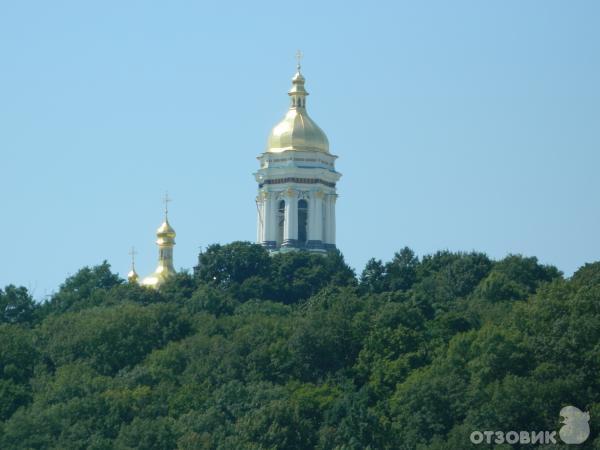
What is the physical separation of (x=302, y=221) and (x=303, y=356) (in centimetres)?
2166

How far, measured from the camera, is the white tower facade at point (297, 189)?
121938mm

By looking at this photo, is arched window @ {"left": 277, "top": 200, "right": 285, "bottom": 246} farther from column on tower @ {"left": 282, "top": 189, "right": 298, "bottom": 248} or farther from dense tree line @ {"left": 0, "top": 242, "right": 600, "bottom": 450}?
dense tree line @ {"left": 0, "top": 242, "right": 600, "bottom": 450}

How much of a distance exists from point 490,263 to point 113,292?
14330mm

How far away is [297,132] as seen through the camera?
123 metres

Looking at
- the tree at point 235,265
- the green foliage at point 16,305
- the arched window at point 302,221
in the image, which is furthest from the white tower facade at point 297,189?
the green foliage at point 16,305

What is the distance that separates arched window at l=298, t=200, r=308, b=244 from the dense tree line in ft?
12.5

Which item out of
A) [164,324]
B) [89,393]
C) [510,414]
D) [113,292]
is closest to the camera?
[510,414]

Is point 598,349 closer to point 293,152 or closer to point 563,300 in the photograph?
point 563,300

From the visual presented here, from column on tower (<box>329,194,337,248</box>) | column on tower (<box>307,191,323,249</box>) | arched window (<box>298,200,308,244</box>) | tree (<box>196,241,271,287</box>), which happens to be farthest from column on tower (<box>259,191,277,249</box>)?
tree (<box>196,241,271,287</box>)

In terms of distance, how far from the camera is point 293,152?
122m

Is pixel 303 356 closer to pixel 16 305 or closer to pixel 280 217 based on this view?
pixel 16 305

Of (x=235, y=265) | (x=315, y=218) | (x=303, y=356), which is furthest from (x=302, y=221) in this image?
(x=303, y=356)

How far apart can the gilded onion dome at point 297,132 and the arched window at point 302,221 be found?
2.25m

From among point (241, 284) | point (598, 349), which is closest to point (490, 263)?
point (241, 284)
